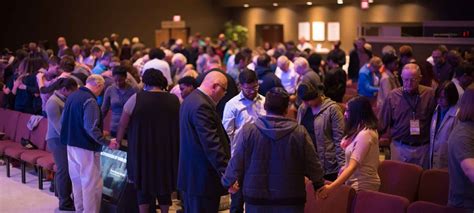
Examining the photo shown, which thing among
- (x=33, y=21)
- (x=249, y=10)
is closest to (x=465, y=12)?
(x=249, y=10)

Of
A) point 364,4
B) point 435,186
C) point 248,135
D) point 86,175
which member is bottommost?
point 86,175

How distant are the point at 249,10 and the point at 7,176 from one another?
16579 mm

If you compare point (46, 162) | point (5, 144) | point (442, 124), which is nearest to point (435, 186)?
point (442, 124)

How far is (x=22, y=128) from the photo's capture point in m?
10.1

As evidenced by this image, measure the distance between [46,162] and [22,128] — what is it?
1520mm

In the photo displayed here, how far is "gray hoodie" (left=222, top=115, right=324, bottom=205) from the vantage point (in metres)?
4.70

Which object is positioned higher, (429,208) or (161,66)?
(161,66)

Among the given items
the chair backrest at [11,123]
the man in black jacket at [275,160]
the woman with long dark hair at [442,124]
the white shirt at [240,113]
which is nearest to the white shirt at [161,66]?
the chair backrest at [11,123]

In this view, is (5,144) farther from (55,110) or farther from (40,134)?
(55,110)

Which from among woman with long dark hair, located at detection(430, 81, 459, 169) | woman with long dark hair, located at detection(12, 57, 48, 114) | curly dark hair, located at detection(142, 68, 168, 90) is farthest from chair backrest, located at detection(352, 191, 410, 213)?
woman with long dark hair, located at detection(12, 57, 48, 114)

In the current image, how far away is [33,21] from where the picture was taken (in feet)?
72.2

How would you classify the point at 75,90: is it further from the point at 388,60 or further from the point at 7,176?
the point at 388,60

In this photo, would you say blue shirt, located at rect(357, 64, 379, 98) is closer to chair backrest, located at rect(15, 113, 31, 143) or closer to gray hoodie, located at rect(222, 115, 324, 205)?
chair backrest, located at rect(15, 113, 31, 143)

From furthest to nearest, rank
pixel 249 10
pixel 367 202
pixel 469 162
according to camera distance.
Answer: pixel 249 10
pixel 367 202
pixel 469 162
